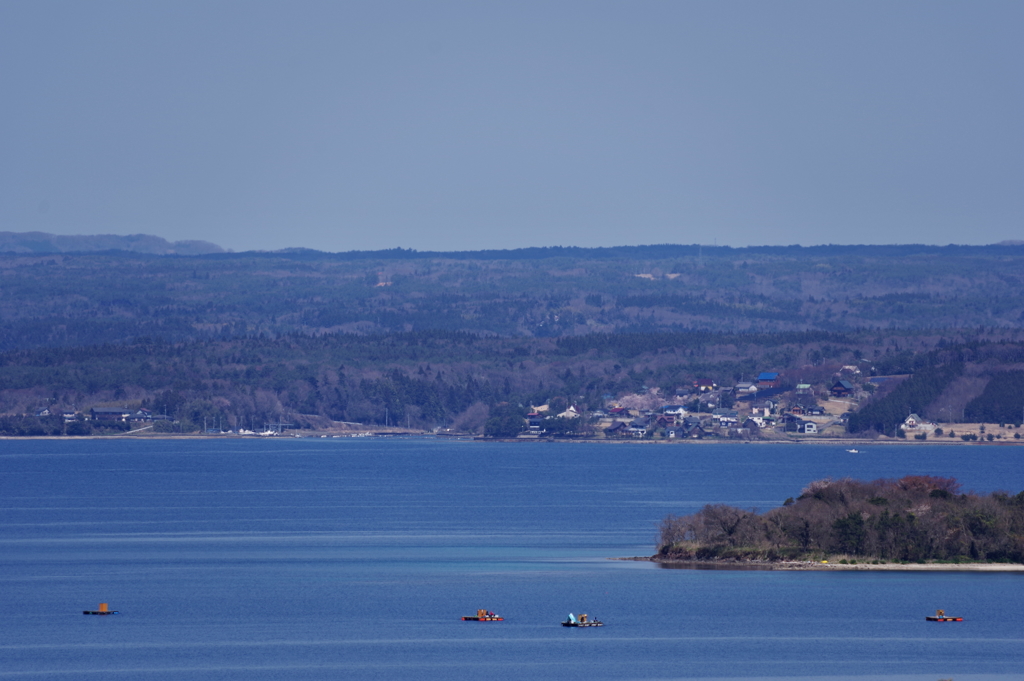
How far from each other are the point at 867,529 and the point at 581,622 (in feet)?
79.2

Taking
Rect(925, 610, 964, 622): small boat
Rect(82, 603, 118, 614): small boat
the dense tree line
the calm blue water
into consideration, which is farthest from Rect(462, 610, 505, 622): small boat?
the dense tree line

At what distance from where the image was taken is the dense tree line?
87.6m

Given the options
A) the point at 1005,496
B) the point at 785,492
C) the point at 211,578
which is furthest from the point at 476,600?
the point at 785,492

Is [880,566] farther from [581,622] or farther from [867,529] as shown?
[581,622]

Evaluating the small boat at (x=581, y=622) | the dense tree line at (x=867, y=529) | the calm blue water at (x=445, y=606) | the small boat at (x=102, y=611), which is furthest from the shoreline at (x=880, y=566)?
the small boat at (x=102, y=611)

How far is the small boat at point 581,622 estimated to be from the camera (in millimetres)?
70938

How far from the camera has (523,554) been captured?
9800 cm

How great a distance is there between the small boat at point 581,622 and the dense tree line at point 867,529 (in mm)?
20428

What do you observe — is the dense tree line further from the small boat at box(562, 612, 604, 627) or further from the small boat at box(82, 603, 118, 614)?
the small boat at box(82, 603, 118, 614)

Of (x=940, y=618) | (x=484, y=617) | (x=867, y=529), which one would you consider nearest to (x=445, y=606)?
(x=484, y=617)

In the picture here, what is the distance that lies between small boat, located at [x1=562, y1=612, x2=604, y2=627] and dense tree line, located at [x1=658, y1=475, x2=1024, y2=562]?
20.4 metres

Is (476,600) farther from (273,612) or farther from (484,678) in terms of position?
(484,678)

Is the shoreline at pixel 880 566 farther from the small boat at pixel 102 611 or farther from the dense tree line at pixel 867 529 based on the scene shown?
the small boat at pixel 102 611

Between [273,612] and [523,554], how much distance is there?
25438 mm
